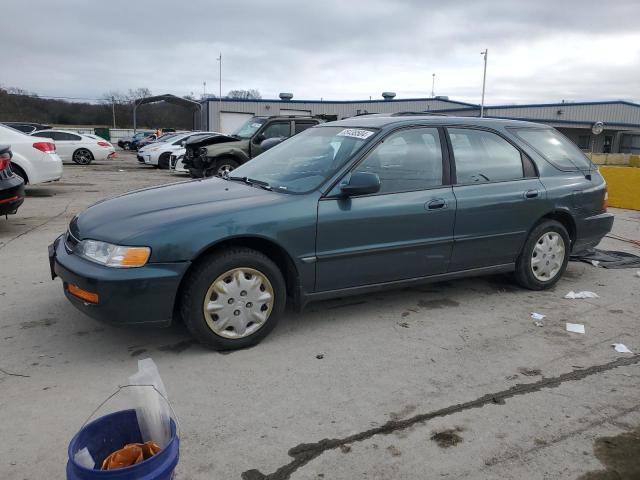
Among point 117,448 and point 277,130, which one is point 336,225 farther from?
point 277,130

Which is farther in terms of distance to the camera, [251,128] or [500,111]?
[500,111]

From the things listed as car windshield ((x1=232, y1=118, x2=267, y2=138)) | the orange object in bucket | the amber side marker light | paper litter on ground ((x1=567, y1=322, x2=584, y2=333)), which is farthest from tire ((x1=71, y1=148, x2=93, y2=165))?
the orange object in bucket

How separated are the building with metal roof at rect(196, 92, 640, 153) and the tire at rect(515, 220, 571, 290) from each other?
117 feet

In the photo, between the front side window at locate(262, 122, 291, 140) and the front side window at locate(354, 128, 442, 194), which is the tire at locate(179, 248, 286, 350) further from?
the front side window at locate(262, 122, 291, 140)

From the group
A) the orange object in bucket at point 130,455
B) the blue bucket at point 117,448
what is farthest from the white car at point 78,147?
the orange object in bucket at point 130,455

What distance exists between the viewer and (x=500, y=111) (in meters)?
42.1

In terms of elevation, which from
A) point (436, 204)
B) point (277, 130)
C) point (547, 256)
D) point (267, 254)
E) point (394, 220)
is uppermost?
point (277, 130)

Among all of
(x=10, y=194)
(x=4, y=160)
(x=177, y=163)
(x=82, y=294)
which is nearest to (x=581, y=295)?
(x=82, y=294)

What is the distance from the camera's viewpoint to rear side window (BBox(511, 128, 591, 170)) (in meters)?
5.11

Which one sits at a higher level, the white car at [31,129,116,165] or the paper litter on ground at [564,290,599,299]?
the white car at [31,129,116,165]

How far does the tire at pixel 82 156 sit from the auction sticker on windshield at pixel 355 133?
63.7 feet

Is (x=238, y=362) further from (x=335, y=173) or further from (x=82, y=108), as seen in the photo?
(x=82, y=108)

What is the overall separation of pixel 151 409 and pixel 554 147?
15.4 feet

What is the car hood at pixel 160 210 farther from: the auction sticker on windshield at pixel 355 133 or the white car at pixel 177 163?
the white car at pixel 177 163
